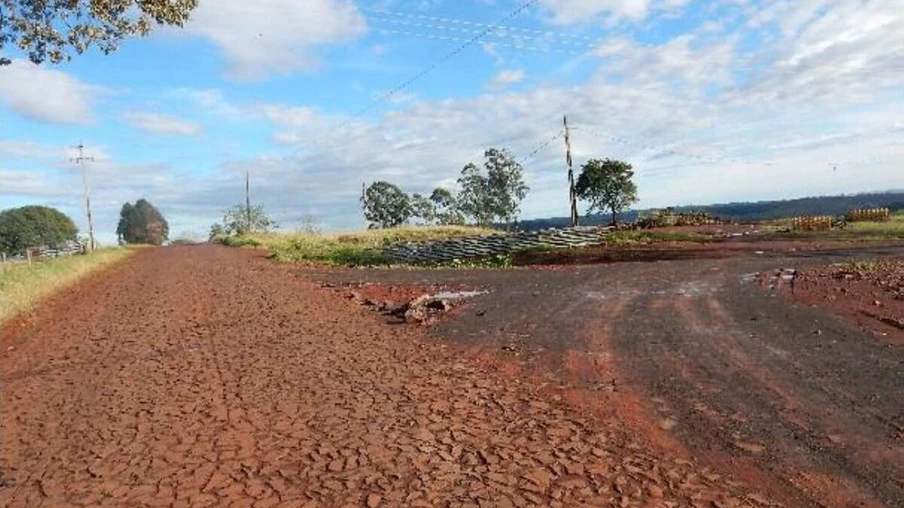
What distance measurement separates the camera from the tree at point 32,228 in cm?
12009

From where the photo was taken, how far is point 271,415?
7.19m

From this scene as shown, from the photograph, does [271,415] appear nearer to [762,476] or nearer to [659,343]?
[762,476]

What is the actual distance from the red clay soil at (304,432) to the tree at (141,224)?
14763 cm

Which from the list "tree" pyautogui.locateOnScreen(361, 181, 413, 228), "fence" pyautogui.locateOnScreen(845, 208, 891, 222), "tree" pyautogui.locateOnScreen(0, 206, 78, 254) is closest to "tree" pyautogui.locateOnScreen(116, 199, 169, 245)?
"tree" pyautogui.locateOnScreen(0, 206, 78, 254)

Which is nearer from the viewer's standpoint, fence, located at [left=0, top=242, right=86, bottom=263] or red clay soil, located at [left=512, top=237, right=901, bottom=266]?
red clay soil, located at [left=512, top=237, right=901, bottom=266]

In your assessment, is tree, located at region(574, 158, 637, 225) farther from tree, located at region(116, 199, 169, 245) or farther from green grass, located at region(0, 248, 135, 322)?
tree, located at region(116, 199, 169, 245)

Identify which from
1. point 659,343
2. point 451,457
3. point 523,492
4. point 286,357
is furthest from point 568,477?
point 286,357

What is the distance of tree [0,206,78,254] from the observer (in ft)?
394

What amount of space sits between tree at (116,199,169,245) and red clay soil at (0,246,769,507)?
484ft

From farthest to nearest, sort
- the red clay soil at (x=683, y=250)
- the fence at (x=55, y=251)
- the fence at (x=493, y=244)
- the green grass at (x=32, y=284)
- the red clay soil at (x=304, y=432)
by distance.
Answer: the fence at (x=55, y=251)
the fence at (x=493, y=244)
the red clay soil at (x=683, y=250)
the green grass at (x=32, y=284)
the red clay soil at (x=304, y=432)

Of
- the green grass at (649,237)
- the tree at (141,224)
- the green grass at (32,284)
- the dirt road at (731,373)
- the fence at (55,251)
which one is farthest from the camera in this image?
the tree at (141,224)

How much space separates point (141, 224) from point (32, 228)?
2693 centimetres

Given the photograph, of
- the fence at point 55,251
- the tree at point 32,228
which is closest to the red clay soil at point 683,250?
the fence at point 55,251

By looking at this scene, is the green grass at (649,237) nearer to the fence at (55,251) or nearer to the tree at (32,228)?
the fence at (55,251)
